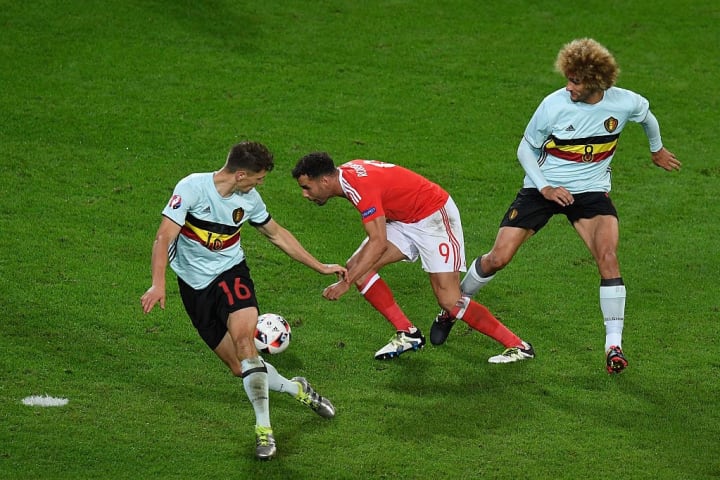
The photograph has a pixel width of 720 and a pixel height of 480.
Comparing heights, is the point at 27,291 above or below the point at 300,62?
below

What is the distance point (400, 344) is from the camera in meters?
9.05

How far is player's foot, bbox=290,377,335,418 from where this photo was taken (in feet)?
25.3

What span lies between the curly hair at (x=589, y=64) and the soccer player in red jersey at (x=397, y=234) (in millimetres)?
1483

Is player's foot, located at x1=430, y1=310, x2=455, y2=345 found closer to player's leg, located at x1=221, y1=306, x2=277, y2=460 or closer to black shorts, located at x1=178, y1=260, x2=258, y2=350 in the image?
black shorts, located at x1=178, y1=260, x2=258, y2=350

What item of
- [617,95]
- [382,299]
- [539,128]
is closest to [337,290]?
[382,299]

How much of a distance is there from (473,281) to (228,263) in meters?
2.41

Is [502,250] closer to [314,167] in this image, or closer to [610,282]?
[610,282]

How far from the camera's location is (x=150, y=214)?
11.9 meters

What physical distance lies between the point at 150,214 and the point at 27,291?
2.19 metres

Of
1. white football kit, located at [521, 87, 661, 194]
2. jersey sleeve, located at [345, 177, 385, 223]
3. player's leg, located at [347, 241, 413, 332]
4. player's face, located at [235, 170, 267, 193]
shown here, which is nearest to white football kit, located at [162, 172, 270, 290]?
player's face, located at [235, 170, 267, 193]

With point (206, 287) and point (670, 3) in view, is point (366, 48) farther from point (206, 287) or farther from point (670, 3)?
point (206, 287)

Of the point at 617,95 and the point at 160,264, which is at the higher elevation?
the point at 617,95

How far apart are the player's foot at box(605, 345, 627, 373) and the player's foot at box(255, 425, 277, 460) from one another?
261 centimetres

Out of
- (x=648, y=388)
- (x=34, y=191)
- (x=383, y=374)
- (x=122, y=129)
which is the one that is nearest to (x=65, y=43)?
(x=122, y=129)
